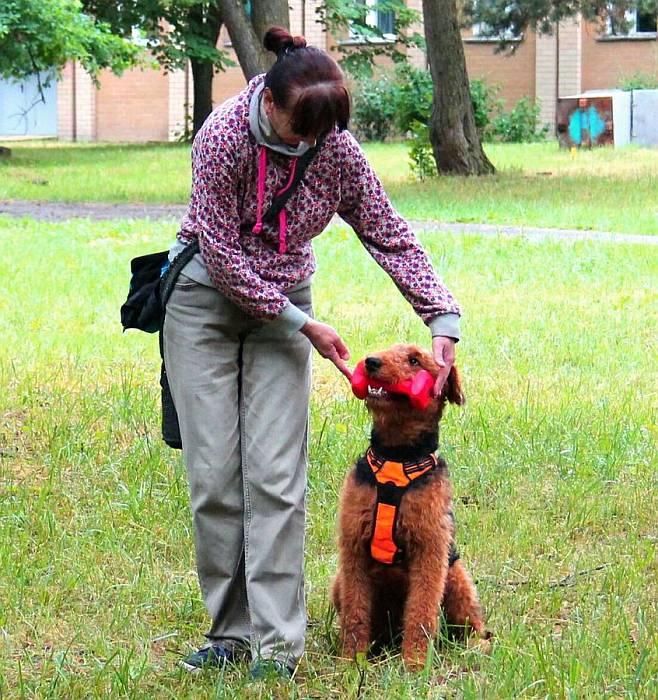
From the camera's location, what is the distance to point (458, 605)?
4594 mm

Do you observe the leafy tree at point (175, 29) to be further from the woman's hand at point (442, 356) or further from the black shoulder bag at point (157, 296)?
the woman's hand at point (442, 356)

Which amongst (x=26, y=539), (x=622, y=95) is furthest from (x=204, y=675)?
(x=622, y=95)

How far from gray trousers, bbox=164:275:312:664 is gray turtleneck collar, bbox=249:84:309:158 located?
0.53m

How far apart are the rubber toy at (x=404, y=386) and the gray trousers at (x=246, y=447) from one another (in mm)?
274

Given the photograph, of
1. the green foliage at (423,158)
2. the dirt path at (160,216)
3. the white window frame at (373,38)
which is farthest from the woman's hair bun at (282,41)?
the white window frame at (373,38)

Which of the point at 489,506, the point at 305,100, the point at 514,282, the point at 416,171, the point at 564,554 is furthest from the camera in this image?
the point at 416,171

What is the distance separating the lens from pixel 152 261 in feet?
15.3

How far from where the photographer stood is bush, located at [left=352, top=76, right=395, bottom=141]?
40625 millimetres

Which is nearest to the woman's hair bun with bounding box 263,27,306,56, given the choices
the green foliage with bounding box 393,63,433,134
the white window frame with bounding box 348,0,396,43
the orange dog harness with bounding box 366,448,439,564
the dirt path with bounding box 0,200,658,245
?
→ the orange dog harness with bounding box 366,448,439,564

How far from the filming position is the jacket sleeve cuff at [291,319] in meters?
4.29

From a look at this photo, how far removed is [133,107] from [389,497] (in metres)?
45.7

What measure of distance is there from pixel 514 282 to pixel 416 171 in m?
13.3

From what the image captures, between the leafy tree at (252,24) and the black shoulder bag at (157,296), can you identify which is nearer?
the black shoulder bag at (157,296)

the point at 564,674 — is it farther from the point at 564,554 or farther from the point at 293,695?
the point at 564,554
